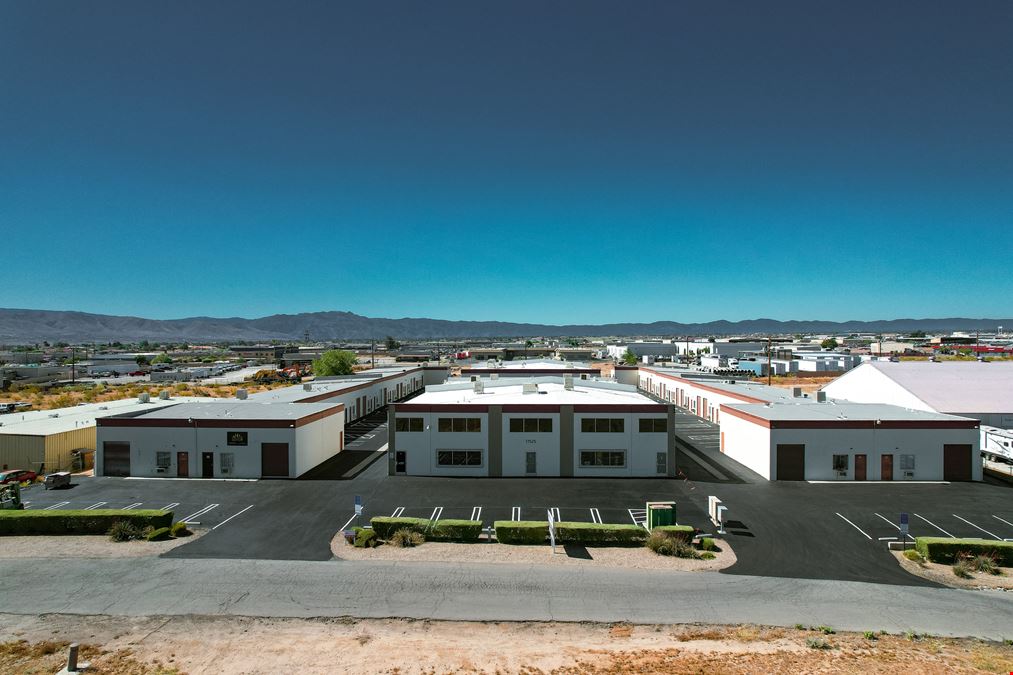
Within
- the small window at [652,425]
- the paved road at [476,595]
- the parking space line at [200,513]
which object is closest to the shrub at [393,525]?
the paved road at [476,595]

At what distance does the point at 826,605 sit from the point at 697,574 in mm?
4162

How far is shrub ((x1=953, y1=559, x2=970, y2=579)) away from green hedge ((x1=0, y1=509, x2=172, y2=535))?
107 feet

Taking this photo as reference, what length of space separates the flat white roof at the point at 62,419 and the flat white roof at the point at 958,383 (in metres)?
63.0

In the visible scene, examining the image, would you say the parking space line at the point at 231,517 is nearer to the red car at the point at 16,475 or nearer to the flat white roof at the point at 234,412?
the flat white roof at the point at 234,412

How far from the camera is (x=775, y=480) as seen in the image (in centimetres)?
3347

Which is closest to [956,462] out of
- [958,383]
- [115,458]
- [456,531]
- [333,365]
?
[958,383]

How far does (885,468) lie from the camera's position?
110 ft

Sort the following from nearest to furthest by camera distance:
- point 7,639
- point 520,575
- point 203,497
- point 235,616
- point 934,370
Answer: point 7,639
point 235,616
point 520,575
point 203,497
point 934,370

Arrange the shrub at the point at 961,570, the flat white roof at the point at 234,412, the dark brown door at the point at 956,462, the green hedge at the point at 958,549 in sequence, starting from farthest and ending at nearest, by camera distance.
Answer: the flat white roof at the point at 234,412
the dark brown door at the point at 956,462
the green hedge at the point at 958,549
the shrub at the point at 961,570

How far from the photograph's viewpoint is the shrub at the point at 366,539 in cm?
2252

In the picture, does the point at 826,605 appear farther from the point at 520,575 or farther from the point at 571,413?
the point at 571,413

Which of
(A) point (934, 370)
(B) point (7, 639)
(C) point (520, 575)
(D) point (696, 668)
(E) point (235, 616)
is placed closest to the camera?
(D) point (696, 668)

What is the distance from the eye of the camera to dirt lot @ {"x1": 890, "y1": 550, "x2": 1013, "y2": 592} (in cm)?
1897

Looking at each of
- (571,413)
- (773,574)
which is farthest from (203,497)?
(773,574)
